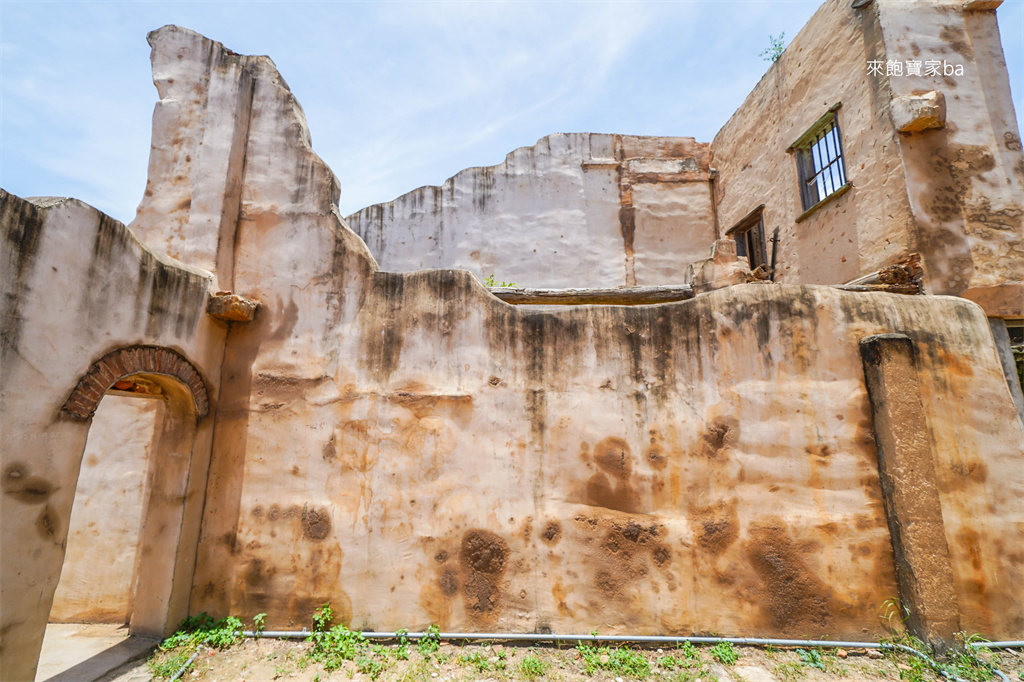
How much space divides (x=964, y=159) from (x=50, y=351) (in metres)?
9.95

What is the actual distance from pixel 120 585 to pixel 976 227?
34.0ft

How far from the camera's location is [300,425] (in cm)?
468

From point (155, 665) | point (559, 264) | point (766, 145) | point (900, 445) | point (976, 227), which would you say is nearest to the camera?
point (155, 665)

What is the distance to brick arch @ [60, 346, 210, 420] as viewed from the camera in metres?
3.62

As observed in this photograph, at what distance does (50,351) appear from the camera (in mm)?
3445

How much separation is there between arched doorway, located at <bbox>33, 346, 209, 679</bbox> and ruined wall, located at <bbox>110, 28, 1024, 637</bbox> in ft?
0.79

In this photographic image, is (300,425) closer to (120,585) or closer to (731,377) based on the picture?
(120,585)

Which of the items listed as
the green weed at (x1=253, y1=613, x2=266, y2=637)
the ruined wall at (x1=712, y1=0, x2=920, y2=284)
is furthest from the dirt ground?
the ruined wall at (x1=712, y1=0, x2=920, y2=284)

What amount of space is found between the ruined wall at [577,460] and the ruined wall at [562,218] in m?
6.28

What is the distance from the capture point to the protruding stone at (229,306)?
464 cm

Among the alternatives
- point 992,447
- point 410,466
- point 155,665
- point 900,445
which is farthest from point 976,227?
point 155,665

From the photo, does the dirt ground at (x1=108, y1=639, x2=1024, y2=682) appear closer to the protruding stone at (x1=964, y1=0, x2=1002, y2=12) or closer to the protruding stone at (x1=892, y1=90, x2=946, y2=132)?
the protruding stone at (x1=892, y1=90, x2=946, y2=132)

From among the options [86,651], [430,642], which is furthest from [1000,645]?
[86,651]

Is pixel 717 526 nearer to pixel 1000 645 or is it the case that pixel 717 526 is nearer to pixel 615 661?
pixel 615 661
